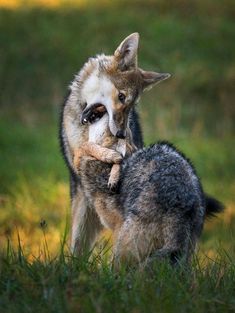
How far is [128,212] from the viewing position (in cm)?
704

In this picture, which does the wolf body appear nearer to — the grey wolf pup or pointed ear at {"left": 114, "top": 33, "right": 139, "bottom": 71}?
the grey wolf pup

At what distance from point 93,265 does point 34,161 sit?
9833 millimetres

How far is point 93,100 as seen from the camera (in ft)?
29.0

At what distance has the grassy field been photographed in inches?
233

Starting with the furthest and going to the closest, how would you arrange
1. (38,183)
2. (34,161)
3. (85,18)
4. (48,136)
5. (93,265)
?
(85,18) < (48,136) < (34,161) < (38,183) < (93,265)

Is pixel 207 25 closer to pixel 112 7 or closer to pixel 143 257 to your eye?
pixel 112 7

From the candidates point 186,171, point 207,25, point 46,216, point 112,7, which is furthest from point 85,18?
point 186,171

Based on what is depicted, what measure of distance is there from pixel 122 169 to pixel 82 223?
1824mm

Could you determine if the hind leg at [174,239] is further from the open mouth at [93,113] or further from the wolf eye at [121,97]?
the wolf eye at [121,97]

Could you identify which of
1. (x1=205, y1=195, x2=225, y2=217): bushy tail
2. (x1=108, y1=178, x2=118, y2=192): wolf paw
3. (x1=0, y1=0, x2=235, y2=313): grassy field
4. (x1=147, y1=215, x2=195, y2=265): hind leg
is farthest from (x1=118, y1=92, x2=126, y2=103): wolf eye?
(x1=147, y1=215, x2=195, y2=265): hind leg

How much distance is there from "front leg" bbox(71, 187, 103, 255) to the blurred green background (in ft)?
9.22

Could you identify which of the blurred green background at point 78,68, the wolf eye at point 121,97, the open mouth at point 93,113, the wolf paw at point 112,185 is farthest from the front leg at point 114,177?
the blurred green background at point 78,68

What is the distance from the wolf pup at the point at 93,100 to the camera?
879 cm

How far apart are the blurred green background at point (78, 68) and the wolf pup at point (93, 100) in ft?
9.63
